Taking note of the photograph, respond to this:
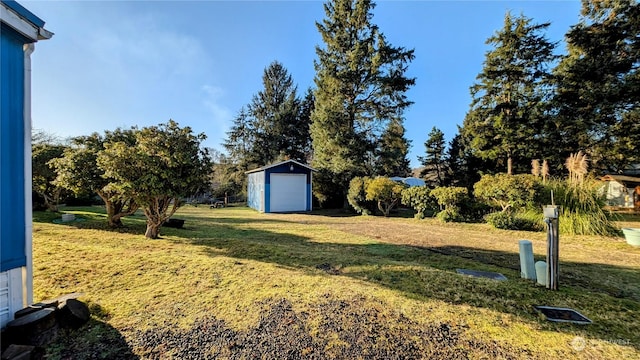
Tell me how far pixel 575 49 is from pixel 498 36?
15.4 feet

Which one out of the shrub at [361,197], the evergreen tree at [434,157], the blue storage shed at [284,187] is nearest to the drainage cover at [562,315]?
the shrub at [361,197]

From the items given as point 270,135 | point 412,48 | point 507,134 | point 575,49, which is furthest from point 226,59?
point 575,49

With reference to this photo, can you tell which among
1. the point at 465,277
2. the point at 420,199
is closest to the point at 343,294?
the point at 465,277

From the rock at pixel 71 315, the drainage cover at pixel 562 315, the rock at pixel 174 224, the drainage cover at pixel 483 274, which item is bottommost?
the drainage cover at pixel 483 274

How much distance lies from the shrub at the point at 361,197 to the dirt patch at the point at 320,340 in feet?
38.7

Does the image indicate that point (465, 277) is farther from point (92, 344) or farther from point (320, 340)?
point (92, 344)

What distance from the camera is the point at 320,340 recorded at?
8.50 ft

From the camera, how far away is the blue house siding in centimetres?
248

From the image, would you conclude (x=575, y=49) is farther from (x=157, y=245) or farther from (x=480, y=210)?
(x=157, y=245)

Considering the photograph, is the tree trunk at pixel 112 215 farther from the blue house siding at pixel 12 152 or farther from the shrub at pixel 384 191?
the shrub at pixel 384 191

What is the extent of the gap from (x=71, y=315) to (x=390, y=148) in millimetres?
18675

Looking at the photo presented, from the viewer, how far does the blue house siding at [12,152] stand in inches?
97.6

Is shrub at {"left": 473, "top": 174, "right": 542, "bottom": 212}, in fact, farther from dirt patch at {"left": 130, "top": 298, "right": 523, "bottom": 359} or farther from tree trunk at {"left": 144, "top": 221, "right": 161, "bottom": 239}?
tree trunk at {"left": 144, "top": 221, "right": 161, "bottom": 239}

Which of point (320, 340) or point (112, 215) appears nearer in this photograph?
point (320, 340)
